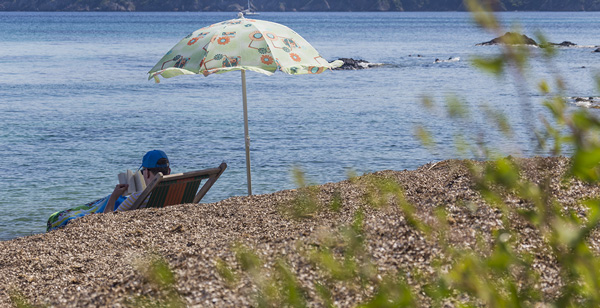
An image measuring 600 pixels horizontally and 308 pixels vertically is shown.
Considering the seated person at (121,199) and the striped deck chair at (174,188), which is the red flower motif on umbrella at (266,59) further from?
the seated person at (121,199)

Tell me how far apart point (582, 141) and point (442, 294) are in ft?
1.71

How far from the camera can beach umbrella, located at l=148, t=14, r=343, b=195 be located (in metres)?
8.02

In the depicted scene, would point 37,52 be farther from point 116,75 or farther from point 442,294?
point 442,294

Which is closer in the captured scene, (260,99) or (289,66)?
(289,66)

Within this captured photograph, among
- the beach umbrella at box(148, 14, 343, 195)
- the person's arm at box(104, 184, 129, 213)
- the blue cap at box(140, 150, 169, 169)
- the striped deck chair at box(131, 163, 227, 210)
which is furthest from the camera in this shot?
the person's arm at box(104, 184, 129, 213)

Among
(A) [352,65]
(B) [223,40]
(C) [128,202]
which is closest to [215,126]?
(C) [128,202]

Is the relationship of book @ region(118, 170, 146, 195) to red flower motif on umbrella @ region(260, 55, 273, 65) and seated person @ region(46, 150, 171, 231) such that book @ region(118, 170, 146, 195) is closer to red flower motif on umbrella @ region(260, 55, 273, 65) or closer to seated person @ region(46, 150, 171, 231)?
seated person @ region(46, 150, 171, 231)

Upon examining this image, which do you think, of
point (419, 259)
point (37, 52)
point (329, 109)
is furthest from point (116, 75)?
point (419, 259)

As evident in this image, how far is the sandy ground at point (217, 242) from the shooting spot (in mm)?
4906

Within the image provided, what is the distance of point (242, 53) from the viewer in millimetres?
8133

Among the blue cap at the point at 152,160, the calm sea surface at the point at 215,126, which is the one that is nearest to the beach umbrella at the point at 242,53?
the blue cap at the point at 152,160

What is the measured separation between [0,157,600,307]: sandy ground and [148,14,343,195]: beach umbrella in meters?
1.51

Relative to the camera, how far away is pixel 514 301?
1591mm

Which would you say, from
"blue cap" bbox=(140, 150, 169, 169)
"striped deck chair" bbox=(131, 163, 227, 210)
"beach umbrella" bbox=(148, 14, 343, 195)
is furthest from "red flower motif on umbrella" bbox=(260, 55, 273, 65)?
"blue cap" bbox=(140, 150, 169, 169)
